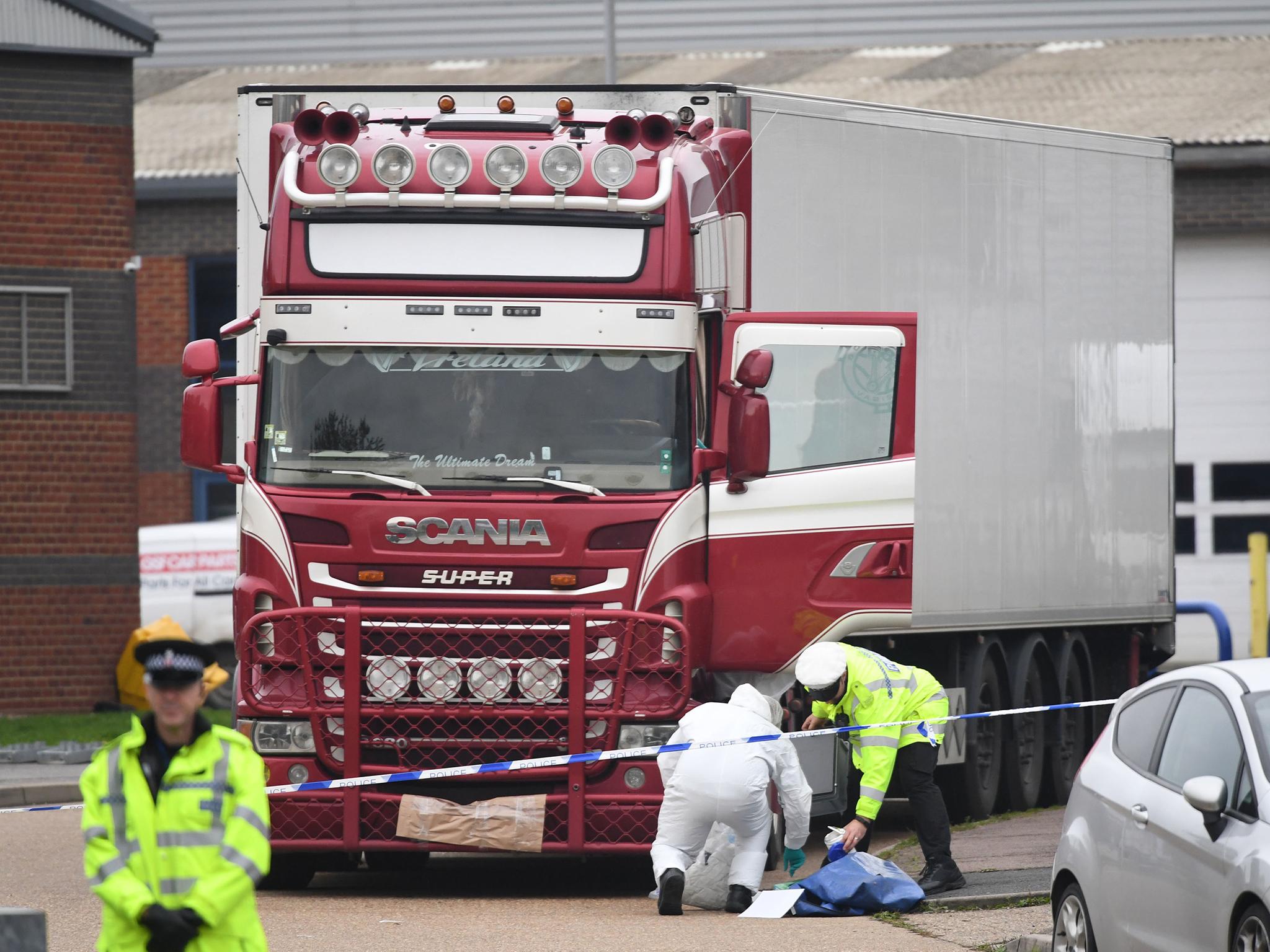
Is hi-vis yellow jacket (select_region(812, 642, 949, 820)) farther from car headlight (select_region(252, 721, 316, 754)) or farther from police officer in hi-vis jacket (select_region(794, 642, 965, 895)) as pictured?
car headlight (select_region(252, 721, 316, 754))

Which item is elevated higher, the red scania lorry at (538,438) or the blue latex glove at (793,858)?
the red scania lorry at (538,438)

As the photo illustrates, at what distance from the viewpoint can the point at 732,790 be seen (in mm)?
10750

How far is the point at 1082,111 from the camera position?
Result: 31.4 meters

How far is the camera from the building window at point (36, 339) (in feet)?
76.1

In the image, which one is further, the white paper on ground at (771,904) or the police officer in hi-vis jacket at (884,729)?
the police officer in hi-vis jacket at (884,729)

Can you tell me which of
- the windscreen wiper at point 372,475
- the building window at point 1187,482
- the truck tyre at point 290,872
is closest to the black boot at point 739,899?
the truck tyre at point 290,872

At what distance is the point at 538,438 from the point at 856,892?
2764 mm

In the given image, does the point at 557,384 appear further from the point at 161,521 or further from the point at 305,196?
the point at 161,521

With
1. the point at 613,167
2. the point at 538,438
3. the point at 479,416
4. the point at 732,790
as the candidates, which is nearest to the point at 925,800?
the point at 732,790

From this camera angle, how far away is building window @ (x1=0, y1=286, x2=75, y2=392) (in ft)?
76.1

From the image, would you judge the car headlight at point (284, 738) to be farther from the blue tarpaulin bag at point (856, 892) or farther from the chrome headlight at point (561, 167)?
→ the chrome headlight at point (561, 167)

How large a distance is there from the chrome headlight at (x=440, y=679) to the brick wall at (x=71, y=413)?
42.0ft

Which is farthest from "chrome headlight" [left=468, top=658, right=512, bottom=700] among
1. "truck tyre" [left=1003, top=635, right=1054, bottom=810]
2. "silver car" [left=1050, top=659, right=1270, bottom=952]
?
"truck tyre" [left=1003, top=635, right=1054, bottom=810]

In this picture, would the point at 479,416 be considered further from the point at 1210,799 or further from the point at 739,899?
the point at 1210,799
